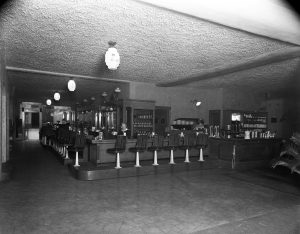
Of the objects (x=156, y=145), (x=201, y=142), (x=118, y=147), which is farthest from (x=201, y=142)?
(x=118, y=147)

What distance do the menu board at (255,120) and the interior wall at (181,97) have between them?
69.3 inches

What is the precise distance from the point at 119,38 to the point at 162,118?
672cm

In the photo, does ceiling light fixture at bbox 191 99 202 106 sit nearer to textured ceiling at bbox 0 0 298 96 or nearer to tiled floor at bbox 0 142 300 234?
textured ceiling at bbox 0 0 298 96

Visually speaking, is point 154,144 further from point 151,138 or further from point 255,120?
point 255,120

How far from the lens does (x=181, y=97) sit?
37.4 feet

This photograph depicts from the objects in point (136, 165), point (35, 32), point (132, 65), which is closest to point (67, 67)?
point (132, 65)

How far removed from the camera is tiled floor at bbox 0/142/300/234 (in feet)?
11.5

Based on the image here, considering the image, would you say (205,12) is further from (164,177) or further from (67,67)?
(67,67)

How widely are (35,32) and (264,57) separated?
15.6 feet

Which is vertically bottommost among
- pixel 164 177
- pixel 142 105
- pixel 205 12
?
pixel 164 177

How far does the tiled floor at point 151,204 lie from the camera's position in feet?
11.5

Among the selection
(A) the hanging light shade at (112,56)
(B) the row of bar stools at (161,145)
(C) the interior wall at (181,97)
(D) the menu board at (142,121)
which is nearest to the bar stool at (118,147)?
(B) the row of bar stools at (161,145)

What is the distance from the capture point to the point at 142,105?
10.2 metres

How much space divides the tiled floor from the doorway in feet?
14.4
